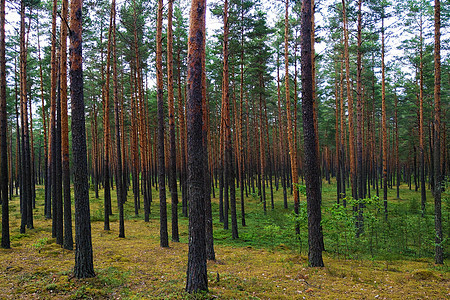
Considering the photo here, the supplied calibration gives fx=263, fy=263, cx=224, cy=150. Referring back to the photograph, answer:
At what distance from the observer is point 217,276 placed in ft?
21.3

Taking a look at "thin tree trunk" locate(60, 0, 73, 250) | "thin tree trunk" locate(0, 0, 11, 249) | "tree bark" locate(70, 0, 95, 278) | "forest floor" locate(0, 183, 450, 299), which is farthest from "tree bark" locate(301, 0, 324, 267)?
"thin tree trunk" locate(0, 0, 11, 249)

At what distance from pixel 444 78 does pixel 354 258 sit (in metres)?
28.3

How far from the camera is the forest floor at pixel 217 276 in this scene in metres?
6.02

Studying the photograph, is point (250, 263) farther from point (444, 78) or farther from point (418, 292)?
point (444, 78)

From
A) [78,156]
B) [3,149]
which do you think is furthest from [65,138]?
[78,156]

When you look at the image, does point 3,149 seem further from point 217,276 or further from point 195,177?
point 217,276

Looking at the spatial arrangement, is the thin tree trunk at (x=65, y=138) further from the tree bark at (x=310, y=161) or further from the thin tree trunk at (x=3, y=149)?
the tree bark at (x=310, y=161)

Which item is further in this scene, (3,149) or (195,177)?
(3,149)

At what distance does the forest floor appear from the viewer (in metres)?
6.02

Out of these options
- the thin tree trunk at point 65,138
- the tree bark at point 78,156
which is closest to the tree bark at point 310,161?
the tree bark at point 78,156

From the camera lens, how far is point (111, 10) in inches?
535

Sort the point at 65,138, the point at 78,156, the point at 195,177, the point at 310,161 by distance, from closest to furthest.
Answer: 1. the point at 195,177
2. the point at 78,156
3. the point at 310,161
4. the point at 65,138

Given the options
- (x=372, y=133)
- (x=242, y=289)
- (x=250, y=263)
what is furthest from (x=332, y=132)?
(x=242, y=289)

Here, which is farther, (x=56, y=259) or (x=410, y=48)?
(x=410, y=48)
